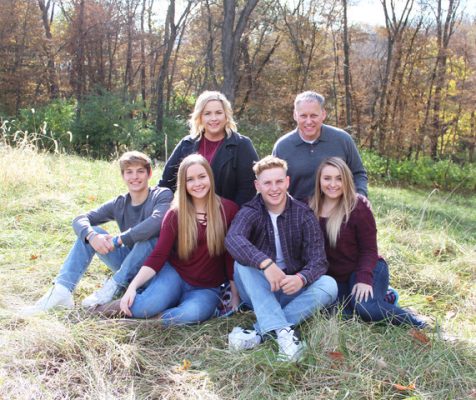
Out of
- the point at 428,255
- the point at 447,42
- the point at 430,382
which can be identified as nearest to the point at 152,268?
the point at 430,382

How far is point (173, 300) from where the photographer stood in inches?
113

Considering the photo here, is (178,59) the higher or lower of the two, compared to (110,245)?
higher

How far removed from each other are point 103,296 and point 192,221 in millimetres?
725

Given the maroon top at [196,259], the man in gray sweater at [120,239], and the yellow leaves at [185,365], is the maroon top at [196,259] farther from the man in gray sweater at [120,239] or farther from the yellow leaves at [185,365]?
the yellow leaves at [185,365]

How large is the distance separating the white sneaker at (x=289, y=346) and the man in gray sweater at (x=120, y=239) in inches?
40.5

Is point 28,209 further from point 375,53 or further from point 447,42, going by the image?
point 375,53

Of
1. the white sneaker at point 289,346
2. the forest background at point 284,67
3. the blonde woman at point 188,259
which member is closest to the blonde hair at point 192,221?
the blonde woman at point 188,259

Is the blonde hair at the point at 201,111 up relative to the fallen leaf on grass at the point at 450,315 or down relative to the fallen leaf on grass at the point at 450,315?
up

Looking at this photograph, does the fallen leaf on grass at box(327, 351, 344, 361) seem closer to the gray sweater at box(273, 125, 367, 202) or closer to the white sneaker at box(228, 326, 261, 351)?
the white sneaker at box(228, 326, 261, 351)

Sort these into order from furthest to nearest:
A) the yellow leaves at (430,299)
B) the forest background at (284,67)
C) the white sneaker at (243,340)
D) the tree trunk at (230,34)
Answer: the forest background at (284,67) → the tree trunk at (230,34) → the yellow leaves at (430,299) → the white sneaker at (243,340)

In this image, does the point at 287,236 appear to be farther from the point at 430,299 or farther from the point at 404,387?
the point at 430,299

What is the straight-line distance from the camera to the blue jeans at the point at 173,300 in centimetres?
277

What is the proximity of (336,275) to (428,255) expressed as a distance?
187cm

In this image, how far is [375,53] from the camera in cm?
2030
